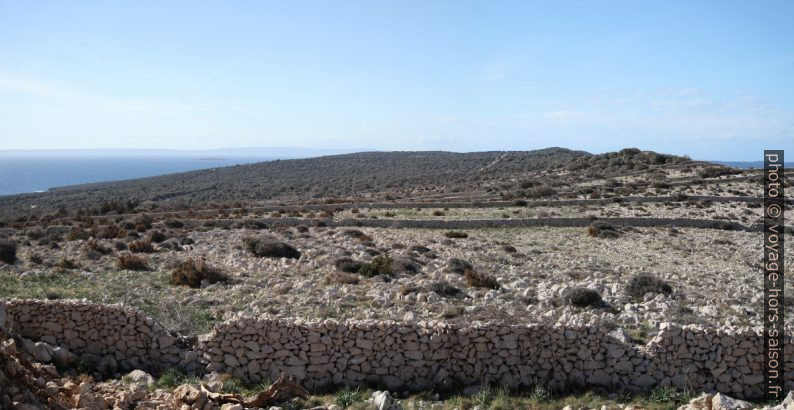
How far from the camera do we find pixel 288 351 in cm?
983

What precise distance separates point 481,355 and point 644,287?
6325 millimetres

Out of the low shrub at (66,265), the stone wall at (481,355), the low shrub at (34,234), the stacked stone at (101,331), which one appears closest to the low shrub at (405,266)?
the stone wall at (481,355)

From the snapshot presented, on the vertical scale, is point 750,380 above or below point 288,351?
below

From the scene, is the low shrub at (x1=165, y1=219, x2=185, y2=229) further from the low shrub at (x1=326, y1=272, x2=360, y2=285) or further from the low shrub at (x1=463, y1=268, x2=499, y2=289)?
the low shrub at (x1=463, y1=268, x2=499, y2=289)

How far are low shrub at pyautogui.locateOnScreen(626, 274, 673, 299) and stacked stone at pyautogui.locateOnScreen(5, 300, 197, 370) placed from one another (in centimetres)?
1042

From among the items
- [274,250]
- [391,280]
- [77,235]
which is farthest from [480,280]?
[77,235]

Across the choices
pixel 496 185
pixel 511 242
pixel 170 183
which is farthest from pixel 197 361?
pixel 170 183

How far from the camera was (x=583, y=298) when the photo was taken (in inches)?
499

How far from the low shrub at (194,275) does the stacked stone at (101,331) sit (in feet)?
14.3

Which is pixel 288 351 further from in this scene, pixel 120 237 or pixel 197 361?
pixel 120 237

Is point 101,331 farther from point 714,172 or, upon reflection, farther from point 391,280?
point 714,172

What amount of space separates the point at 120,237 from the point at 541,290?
19853mm

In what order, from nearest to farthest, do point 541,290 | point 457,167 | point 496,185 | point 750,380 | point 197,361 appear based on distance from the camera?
point 750,380
point 197,361
point 541,290
point 496,185
point 457,167

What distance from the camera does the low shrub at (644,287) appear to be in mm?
13617
